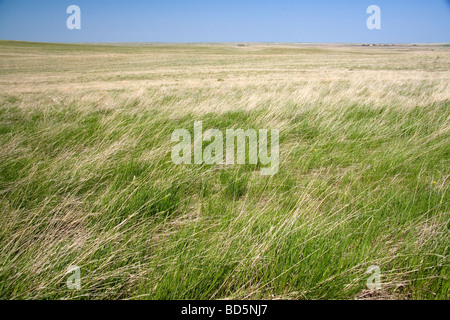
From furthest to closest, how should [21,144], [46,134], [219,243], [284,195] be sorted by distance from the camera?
[46,134]
[21,144]
[284,195]
[219,243]

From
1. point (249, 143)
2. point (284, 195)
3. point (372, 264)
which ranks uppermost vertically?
point (249, 143)

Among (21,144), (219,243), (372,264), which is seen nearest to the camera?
(372,264)

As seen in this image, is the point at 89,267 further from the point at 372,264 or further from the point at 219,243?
the point at 372,264

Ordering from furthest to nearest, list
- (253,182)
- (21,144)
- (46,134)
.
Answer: (46,134)
(21,144)
(253,182)

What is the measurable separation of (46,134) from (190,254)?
292 cm

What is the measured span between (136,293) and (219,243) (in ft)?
1.61

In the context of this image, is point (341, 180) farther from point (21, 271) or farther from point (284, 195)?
point (21, 271)

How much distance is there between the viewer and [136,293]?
51.6 inches

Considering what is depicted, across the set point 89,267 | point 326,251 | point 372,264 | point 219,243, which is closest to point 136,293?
point 89,267

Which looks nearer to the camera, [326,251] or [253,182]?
[326,251]

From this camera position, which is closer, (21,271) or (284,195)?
(21,271)
